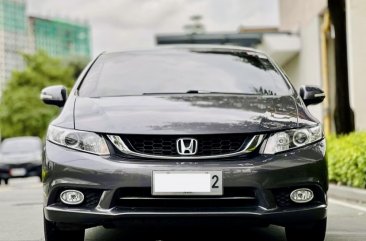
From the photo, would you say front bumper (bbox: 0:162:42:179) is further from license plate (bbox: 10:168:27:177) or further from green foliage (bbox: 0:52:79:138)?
green foliage (bbox: 0:52:79:138)

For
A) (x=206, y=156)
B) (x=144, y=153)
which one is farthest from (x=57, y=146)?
(x=206, y=156)

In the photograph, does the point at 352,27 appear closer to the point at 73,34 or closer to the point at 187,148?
the point at 187,148

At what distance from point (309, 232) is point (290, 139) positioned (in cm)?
74

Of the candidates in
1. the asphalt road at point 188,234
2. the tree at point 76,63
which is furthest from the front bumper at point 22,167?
the tree at point 76,63

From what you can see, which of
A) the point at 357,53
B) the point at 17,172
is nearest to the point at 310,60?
the point at 357,53

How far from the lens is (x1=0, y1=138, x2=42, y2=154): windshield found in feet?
66.7

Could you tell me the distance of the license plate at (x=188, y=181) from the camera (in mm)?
4066

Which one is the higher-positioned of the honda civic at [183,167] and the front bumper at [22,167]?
the honda civic at [183,167]

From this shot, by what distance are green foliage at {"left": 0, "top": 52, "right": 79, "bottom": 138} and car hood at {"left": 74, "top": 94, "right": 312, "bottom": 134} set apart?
53.0 m

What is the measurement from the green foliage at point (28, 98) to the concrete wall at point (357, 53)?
141 feet

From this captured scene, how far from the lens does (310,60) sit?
22156mm

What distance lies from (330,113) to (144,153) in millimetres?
16886

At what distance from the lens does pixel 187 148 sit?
4152 mm

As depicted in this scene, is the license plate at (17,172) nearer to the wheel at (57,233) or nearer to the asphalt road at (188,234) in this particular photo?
the asphalt road at (188,234)
